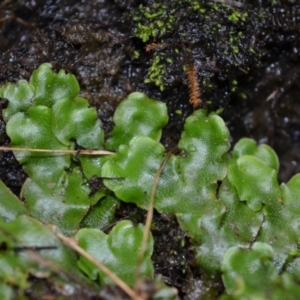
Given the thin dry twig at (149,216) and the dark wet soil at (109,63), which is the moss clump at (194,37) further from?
the thin dry twig at (149,216)

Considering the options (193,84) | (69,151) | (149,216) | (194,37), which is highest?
(194,37)

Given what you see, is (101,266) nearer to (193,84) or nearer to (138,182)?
(138,182)

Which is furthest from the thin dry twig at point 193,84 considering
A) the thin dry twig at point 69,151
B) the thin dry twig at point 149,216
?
the thin dry twig at point 69,151

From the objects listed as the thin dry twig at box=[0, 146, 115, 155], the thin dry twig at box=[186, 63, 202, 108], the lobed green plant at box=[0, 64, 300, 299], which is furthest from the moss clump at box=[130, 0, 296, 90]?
the thin dry twig at box=[0, 146, 115, 155]

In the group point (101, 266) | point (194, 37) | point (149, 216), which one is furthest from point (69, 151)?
point (194, 37)

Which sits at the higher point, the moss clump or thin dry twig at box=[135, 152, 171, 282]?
the moss clump

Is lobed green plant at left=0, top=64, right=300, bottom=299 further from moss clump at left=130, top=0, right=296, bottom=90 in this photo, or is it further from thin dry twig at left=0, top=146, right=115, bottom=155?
moss clump at left=130, top=0, right=296, bottom=90
